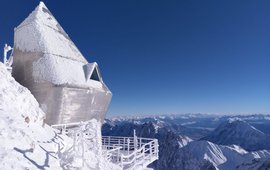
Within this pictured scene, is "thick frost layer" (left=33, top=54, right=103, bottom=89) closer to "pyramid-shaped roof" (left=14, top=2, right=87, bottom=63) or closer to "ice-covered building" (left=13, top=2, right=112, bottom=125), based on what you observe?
"ice-covered building" (left=13, top=2, right=112, bottom=125)

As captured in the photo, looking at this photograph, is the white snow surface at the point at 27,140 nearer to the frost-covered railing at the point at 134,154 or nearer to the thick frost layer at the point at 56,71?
the frost-covered railing at the point at 134,154

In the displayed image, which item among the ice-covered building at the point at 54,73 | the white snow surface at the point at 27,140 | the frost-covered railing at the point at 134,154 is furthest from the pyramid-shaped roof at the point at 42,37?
the frost-covered railing at the point at 134,154

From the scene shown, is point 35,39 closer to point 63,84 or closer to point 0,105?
point 63,84

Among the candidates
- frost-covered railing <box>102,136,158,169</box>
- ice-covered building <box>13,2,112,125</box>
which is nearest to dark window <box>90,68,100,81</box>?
ice-covered building <box>13,2,112,125</box>

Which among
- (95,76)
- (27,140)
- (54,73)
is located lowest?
(27,140)

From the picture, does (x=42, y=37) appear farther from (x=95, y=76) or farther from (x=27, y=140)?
(x=27, y=140)

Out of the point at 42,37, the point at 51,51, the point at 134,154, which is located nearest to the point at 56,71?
the point at 51,51

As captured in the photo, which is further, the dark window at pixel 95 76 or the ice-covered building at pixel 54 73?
the dark window at pixel 95 76

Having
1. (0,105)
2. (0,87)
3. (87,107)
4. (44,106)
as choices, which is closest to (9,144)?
(0,105)
